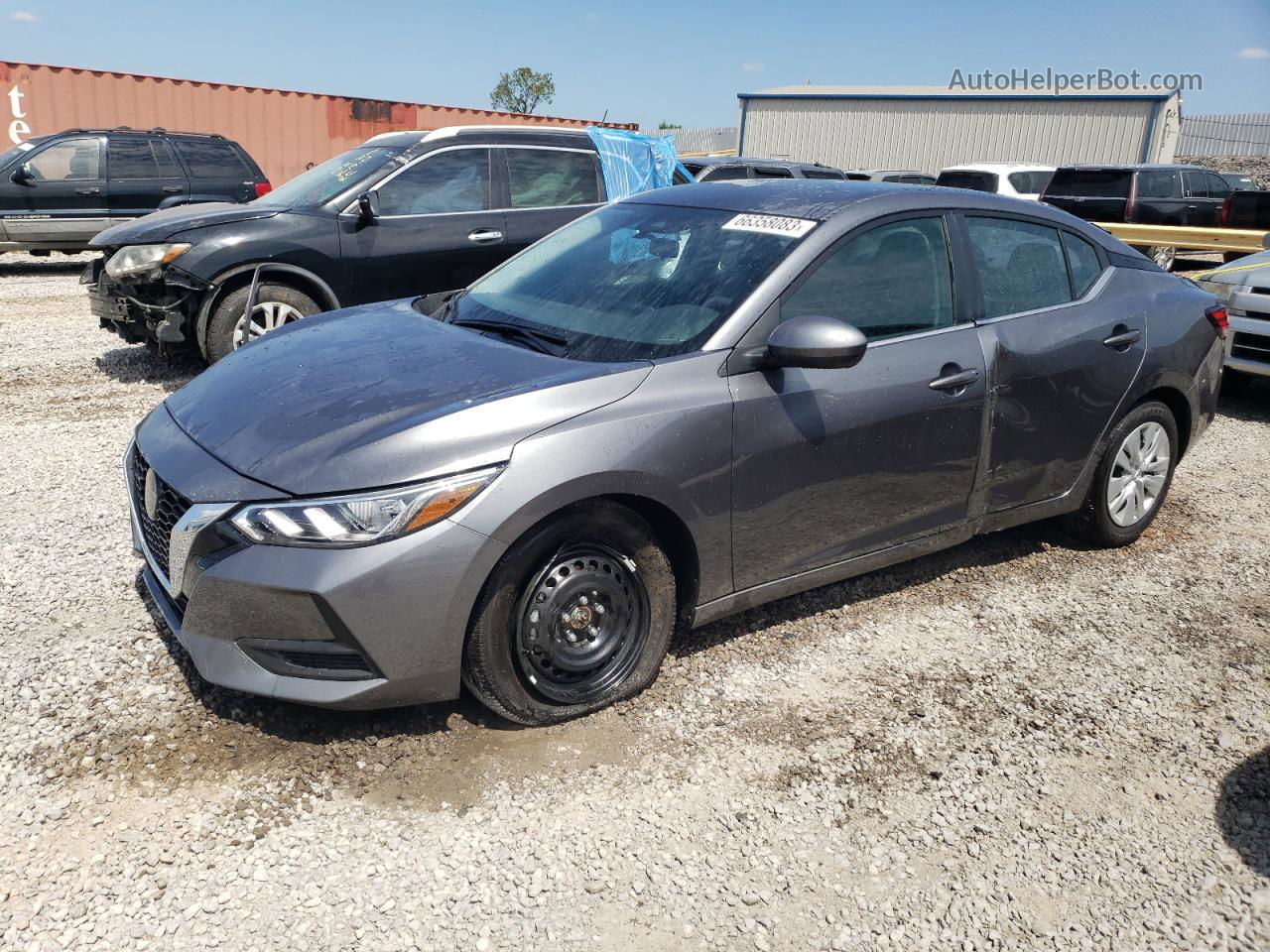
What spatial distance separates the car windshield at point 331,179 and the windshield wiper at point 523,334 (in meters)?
4.11

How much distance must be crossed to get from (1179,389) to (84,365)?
7548 millimetres

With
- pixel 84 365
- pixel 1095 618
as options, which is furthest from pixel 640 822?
pixel 84 365

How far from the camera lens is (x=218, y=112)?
64.4ft

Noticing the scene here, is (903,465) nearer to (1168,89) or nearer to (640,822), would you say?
(640,822)

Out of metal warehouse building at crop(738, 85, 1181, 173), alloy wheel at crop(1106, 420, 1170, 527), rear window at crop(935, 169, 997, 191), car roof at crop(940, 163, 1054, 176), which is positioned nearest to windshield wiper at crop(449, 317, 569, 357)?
alloy wheel at crop(1106, 420, 1170, 527)

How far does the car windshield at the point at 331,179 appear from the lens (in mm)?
7379

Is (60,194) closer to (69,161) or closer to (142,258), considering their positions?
(69,161)

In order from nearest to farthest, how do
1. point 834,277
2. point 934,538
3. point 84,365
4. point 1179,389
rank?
point 834,277, point 934,538, point 1179,389, point 84,365

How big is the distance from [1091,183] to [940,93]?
21429 mm

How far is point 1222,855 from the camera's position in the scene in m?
2.77

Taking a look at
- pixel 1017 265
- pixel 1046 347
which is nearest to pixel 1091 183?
pixel 1017 265

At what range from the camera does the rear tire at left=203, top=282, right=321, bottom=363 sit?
696cm

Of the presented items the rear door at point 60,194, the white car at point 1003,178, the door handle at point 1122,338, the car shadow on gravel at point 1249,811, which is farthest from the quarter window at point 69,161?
the car shadow on gravel at point 1249,811

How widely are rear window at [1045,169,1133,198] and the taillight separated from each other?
35.4 ft
